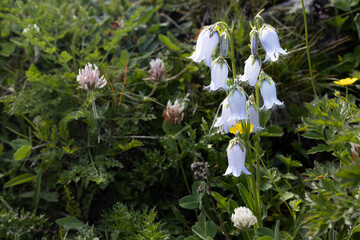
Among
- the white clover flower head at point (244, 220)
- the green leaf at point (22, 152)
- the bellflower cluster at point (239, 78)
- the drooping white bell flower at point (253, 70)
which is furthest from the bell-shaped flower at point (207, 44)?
the green leaf at point (22, 152)

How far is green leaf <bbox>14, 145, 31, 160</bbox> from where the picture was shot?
2.67 metres

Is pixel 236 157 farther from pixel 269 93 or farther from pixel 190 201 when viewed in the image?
pixel 190 201

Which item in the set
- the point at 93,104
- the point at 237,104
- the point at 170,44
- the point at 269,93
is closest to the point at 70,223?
the point at 93,104

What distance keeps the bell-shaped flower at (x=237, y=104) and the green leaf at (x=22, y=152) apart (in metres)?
1.68

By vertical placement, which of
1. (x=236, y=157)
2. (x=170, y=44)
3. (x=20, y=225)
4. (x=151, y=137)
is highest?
(x=170, y=44)

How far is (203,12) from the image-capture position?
380 centimetres

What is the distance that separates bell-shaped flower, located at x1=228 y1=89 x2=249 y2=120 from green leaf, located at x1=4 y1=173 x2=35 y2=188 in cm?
178

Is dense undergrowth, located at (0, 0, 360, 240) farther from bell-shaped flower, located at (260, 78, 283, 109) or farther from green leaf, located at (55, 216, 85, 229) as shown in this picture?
bell-shaped flower, located at (260, 78, 283, 109)

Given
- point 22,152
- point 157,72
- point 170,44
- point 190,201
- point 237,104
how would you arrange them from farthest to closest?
1. point 170,44
2. point 157,72
3. point 22,152
4. point 190,201
5. point 237,104

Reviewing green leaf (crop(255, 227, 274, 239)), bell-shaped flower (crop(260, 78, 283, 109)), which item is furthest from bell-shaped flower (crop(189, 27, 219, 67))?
green leaf (crop(255, 227, 274, 239))

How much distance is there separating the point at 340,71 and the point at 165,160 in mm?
1722

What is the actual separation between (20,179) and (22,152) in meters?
0.24

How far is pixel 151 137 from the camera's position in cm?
273

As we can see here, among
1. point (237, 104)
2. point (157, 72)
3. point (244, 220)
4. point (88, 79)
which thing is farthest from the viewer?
point (157, 72)
